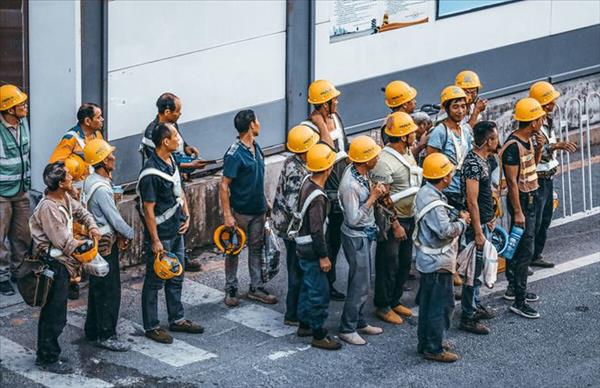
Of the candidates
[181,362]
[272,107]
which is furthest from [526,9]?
[181,362]

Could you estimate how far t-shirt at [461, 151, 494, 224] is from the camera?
445 inches

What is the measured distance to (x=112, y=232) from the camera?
36.0 ft

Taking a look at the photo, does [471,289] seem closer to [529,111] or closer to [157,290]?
[529,111]

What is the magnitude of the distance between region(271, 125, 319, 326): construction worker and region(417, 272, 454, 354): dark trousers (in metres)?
1.19

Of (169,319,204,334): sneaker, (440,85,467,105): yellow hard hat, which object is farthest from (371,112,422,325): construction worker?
(169,319,204,334): sneaker

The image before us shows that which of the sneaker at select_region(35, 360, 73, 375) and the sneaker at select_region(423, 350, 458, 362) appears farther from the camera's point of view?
the sneaker at select_region(423, 350, 458, 362)

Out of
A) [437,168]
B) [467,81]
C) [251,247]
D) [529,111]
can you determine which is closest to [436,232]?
[437,168]

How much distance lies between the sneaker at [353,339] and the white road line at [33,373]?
2048 mm

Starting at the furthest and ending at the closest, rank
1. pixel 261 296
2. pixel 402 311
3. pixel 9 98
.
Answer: pixel 261 296, pixel 402 311, pixel 9 98

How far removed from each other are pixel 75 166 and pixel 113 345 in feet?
4.89

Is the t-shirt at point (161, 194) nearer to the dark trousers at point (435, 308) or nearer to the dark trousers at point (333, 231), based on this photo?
the dark trousers at point (333, 231)

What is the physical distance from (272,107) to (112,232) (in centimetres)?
385

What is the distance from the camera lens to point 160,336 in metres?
11.2

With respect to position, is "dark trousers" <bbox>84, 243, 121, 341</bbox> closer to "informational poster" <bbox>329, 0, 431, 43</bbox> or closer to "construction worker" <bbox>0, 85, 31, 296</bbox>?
"construction worker" <bbox>0, 85, 31, 296</bbox>
